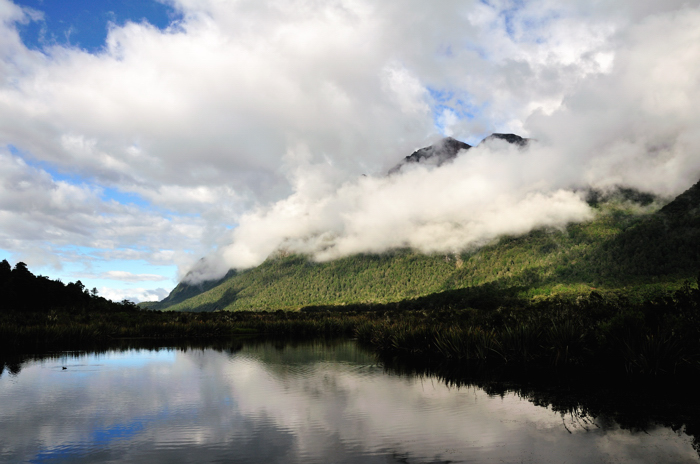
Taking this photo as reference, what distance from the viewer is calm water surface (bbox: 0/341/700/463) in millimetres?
6945

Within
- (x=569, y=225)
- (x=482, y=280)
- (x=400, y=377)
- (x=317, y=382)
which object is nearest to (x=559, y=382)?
(x=400, y=377)

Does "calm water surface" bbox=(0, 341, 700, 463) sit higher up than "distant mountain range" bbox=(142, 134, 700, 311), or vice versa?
"distant mountain range" bbox=(142, 134, 700, 311)

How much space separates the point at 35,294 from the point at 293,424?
56759mm

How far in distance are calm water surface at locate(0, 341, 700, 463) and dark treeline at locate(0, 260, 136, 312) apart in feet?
134

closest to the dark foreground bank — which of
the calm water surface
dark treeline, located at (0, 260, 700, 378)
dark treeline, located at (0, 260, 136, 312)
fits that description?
dark treeline, located at (0, 260, 700, 378)

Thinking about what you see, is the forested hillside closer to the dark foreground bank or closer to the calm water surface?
the dark foreground bank

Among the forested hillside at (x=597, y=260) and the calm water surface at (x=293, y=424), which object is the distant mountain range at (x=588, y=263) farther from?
the calm water surface at (x=293, y=424)

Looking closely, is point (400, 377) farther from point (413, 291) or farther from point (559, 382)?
point (413, 291)

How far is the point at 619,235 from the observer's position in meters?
164

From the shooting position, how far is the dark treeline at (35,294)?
46.8m

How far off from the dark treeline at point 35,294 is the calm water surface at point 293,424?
134ft

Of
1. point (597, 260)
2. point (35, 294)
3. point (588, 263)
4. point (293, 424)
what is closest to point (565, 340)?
point (293, 424)

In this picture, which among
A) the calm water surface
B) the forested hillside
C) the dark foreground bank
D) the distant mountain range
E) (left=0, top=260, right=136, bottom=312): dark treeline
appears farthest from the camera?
the forested hillside

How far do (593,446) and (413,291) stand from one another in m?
187
